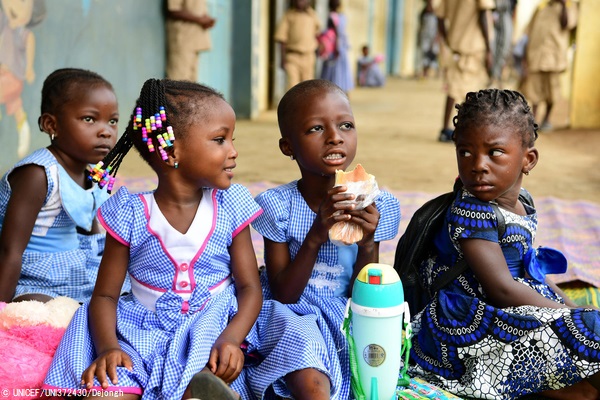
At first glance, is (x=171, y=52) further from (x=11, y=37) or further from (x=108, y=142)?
(x=108, y=142)

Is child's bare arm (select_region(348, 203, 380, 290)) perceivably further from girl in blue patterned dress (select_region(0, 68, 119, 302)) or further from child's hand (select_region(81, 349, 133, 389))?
girl in blue patterned dress (select_region(0, 68, 119, 302))

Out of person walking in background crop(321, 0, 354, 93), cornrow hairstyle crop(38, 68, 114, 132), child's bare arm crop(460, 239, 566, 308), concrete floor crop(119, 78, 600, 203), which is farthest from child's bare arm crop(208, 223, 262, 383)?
person walking in background crop(321, 0, 354, 93)

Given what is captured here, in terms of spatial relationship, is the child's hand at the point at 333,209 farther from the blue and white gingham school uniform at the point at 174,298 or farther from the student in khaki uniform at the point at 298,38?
the student in khaki uniform at the point at 298,38

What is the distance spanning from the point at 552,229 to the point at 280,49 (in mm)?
6395

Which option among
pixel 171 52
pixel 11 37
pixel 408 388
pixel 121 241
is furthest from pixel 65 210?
pixel 171 52

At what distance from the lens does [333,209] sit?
207 cm

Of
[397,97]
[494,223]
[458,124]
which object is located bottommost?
[397,97]

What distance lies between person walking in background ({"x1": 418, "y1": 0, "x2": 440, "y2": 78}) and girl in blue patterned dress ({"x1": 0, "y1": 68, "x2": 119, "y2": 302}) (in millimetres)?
16992

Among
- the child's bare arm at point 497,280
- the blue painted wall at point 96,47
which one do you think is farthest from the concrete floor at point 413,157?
the child's bare arm at point 497,280

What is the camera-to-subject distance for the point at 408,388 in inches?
88.1

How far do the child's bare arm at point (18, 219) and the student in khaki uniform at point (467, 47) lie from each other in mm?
5618

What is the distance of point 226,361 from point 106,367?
31 centimetres

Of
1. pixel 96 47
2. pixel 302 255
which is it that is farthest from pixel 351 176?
pixel 96 47

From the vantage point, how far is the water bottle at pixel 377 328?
1925mm
